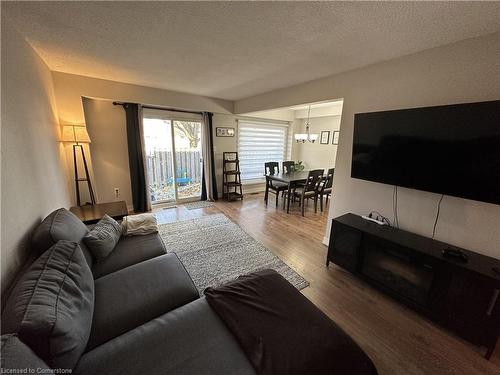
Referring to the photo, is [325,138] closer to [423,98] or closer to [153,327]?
[423,98]

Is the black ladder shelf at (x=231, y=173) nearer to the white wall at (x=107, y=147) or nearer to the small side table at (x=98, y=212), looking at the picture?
the white wall at (x=107, y=147)

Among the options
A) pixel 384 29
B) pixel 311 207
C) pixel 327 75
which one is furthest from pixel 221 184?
pixel 384 29

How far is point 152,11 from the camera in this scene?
4.50 ft

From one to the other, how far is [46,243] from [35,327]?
2.60 feet

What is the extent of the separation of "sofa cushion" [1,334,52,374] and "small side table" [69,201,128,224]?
1.89 meters

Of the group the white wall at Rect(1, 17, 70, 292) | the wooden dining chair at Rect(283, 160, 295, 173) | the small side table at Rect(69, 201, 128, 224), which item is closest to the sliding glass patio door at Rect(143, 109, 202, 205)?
the small side table at Rect(69, 201, 128, 224)

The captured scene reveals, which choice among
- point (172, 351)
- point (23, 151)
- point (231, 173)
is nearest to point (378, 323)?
point (172, 351)

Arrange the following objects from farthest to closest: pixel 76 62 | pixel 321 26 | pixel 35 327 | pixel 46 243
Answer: pixel 76 62 < pixel 321 26 < pixel 46 243 < pixel 35 327

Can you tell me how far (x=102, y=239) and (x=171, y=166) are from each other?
9.61 ft

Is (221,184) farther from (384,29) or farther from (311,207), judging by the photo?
(384,29)

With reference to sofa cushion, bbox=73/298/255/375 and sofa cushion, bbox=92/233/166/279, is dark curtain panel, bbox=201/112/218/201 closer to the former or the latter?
sofa cushion, bbox=92/233/166/279

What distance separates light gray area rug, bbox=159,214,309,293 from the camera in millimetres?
2173

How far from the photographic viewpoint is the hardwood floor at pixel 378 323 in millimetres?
1369

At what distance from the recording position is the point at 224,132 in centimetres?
486
